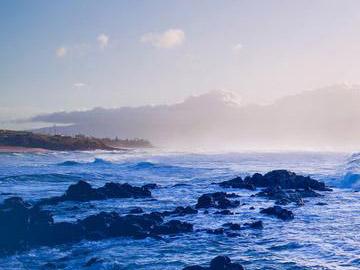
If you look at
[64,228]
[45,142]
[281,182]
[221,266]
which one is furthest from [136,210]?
[45,142]

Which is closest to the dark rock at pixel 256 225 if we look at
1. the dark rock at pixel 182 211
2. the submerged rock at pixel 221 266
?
the dark rock at pixel 182 211

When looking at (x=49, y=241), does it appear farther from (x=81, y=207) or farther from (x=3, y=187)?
(x=3, y=187)

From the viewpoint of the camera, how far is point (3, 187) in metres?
35.6

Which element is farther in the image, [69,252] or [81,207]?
[81,207]

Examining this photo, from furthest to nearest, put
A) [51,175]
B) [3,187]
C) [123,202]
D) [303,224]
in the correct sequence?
[51,175] < [3,187] < [123,202] < [303,224]

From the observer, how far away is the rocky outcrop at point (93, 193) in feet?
98.7

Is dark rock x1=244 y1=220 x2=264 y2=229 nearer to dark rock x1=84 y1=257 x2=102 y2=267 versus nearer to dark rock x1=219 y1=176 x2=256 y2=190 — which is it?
dark rock x1=84 y1=257 x2=102 y2=267

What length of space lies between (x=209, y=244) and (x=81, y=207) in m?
11.0

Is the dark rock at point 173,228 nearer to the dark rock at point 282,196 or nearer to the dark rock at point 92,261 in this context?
the dark rock at point 92,261

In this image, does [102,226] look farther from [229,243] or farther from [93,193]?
[93,193]

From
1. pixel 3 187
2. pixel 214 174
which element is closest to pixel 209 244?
pixel 3 187

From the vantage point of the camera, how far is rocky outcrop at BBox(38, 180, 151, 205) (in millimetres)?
30078

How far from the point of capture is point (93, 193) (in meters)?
31.6

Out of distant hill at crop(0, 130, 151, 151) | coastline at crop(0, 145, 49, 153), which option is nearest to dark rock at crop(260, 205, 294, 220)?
coastline at crop(0, 145, 49, 153)
